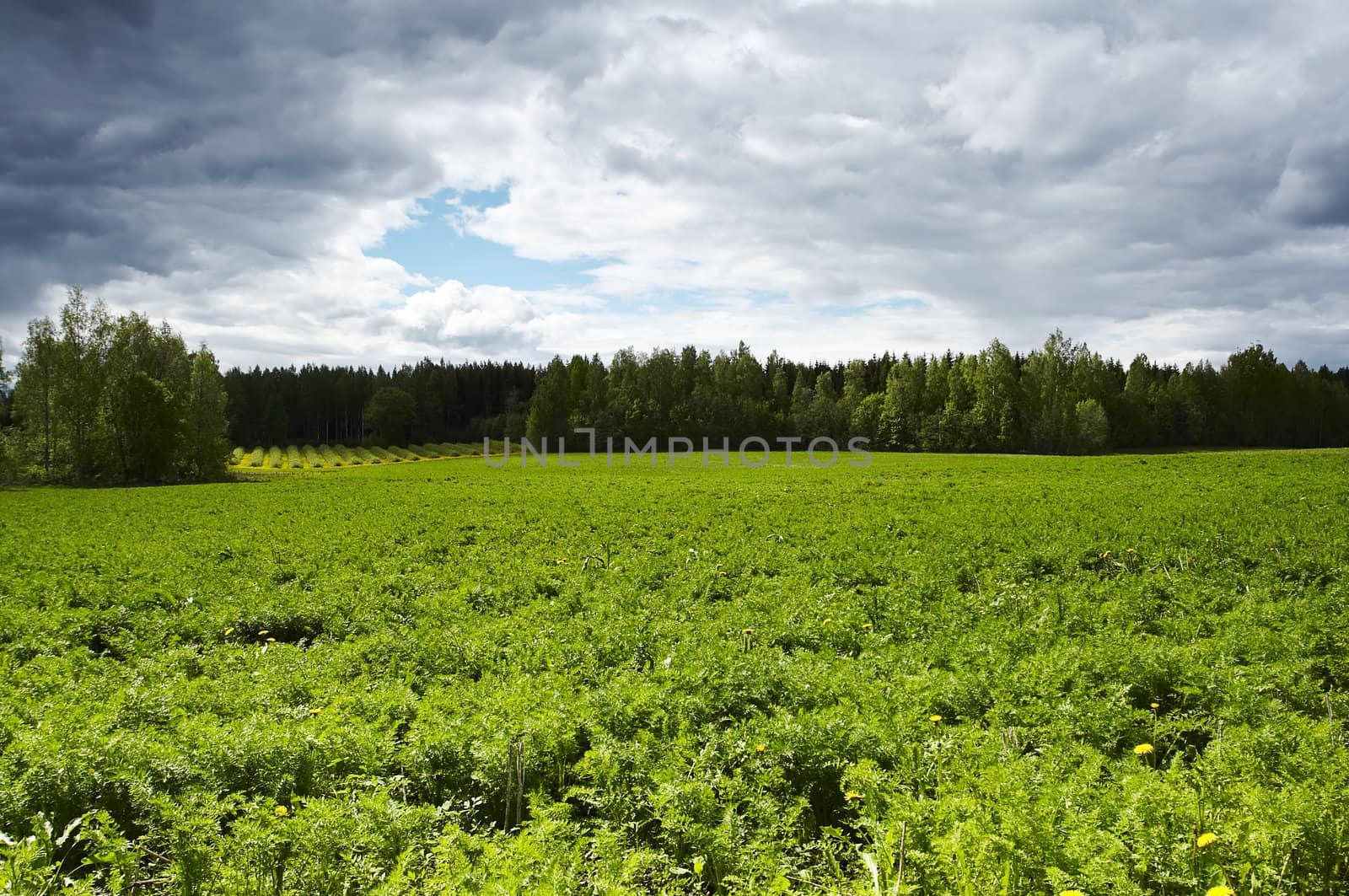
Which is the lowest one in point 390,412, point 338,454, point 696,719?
point 696,719

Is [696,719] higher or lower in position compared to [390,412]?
lower

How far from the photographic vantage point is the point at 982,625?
9.06m

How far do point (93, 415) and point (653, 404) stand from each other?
5954 centimetres

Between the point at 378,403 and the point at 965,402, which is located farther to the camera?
the point at 378,403

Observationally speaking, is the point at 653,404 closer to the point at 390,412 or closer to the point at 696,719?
the point at 390,412

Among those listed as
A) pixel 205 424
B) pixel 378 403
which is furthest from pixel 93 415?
pixel 378 403

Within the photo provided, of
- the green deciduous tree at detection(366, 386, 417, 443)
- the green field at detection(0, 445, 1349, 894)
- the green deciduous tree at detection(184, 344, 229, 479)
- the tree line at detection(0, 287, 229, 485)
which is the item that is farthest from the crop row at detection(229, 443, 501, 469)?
the green field at detection(0, 445, 1349, 894)

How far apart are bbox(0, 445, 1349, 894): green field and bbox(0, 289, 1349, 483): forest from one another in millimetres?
55780

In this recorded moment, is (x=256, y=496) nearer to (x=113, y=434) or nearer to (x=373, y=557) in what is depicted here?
(x=373, y=557)

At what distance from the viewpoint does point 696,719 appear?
20.8ft

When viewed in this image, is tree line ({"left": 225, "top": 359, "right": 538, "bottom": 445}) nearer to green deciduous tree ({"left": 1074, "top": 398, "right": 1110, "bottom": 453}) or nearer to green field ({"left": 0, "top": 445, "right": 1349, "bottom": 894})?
green deciduous tree ({"left": 1074, "top": 398, "right": 1110, "bottom": 453})

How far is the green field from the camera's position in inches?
162

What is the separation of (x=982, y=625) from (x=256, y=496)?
118ft

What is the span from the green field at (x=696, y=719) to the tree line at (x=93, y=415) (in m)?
51.2
